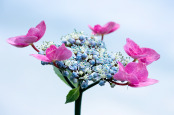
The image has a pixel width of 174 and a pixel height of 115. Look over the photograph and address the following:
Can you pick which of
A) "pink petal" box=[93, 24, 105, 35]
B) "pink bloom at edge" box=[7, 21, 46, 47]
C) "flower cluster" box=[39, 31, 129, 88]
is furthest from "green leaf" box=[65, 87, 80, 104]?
"pink petal" box=[93, 24, 105, 35]

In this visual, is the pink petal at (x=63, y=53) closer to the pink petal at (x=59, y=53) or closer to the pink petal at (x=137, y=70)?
the pink petal at (x=59, y=53)

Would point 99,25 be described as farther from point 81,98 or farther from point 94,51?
point 81,98

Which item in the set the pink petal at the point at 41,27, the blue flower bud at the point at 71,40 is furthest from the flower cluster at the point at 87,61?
the pink petal at the point at 41,27

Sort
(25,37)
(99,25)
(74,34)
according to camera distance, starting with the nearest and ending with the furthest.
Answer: (25,37) < (74,34) < (99,25)

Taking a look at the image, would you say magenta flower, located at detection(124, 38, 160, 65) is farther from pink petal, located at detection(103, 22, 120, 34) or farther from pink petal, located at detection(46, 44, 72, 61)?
pink petal, located at detection(46, 44, 72, 61)

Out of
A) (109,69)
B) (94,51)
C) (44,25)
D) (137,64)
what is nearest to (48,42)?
(44,25)

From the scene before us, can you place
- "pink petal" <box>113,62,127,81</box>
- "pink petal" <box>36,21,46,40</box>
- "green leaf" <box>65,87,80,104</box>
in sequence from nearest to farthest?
"pink petal" <box>113,62,127,81</box>
"green leaf" <box>65,87,80,104</box>
"pink petal" <box>36,21,46,40</box>
